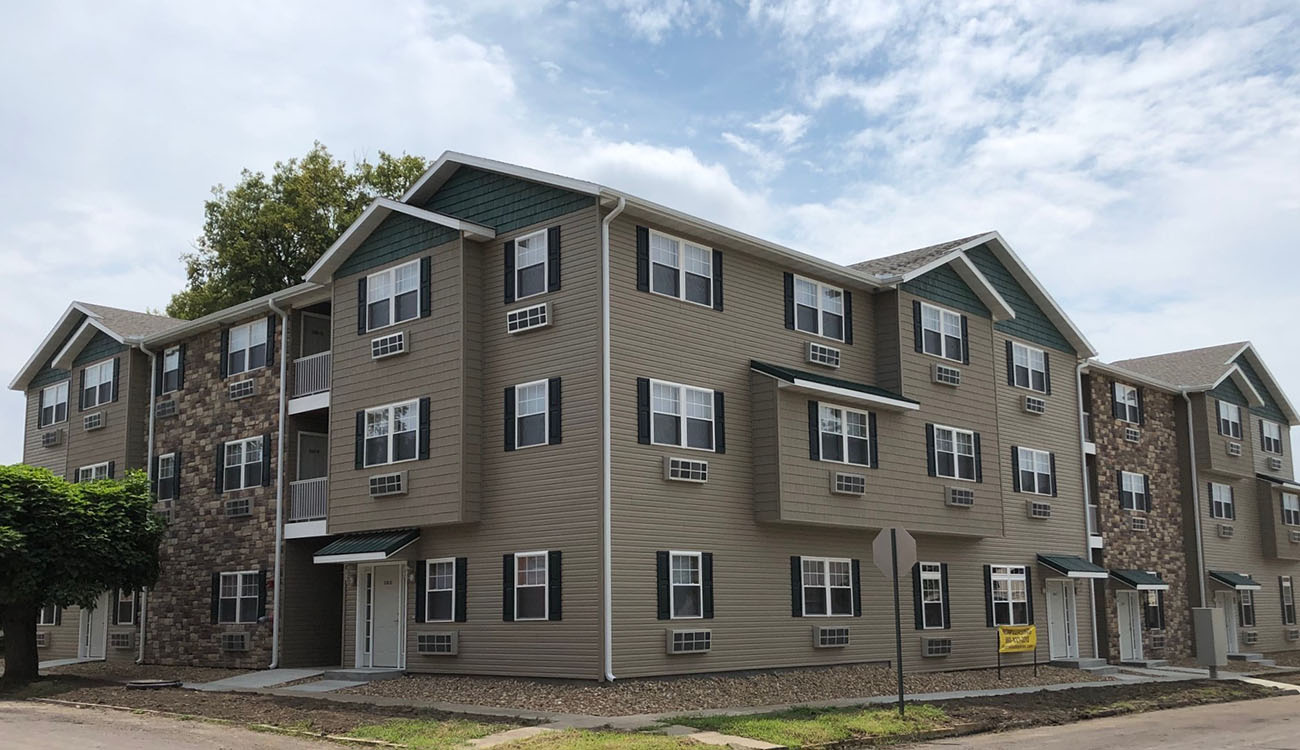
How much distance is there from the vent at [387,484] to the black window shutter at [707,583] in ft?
19.8

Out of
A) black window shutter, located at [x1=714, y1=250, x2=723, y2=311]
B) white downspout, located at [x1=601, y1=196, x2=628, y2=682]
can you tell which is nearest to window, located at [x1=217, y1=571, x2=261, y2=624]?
white downspout, located at [x1=601, y1=196, x2=628, y2=682]

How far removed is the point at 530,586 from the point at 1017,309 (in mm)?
16574

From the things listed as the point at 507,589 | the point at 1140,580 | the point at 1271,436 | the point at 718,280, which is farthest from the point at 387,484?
the point at 1271,436

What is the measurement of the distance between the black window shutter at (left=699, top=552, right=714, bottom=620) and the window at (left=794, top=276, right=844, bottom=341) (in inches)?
228

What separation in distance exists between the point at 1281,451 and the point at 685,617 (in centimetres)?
3081

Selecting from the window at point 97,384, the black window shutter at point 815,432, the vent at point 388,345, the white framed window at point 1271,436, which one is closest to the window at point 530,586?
the vent at point 388,345

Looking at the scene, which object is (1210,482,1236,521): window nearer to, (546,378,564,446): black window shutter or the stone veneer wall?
the stone veneer wall

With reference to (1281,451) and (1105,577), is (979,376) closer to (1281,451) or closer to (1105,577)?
(1105,577)

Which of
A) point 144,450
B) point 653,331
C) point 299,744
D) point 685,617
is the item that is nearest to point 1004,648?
point 685,617

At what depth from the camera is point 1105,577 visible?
32500mm

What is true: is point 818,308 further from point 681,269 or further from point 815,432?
point 681,269

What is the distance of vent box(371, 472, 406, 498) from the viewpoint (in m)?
24.1

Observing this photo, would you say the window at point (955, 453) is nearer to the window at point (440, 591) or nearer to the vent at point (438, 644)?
the window at point (440, 591)

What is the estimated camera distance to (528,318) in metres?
23.0
